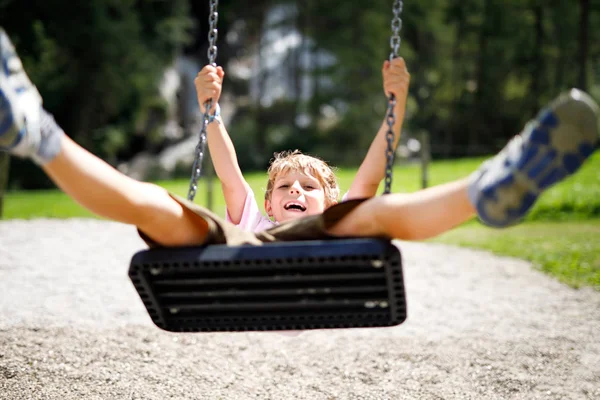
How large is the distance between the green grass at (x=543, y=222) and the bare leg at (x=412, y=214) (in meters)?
4.49

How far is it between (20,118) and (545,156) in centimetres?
146

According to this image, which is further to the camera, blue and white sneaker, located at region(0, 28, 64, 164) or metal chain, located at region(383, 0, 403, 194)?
metal chain, located at region(383, 0, 403, 194)

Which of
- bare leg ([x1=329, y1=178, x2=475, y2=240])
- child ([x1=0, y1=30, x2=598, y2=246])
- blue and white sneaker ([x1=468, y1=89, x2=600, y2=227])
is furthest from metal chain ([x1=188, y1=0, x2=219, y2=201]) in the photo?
blue and white sneaker ([x1=468, y1=89, x2=600, y2=227])

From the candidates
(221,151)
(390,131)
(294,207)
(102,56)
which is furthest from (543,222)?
(102,56)

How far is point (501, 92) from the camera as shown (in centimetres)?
2350

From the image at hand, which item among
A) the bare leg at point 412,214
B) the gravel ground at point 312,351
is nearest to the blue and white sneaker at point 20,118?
the bare leg at point 412,214

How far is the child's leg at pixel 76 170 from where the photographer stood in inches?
66.6

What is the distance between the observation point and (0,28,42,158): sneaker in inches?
65.5

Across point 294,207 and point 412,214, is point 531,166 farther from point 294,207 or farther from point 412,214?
point 294,207

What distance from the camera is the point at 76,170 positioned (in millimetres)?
1809

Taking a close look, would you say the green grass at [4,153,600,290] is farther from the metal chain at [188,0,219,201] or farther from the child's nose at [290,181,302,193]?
the metal chain at [188,0,219,201]

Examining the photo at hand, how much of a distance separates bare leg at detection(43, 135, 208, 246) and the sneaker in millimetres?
94

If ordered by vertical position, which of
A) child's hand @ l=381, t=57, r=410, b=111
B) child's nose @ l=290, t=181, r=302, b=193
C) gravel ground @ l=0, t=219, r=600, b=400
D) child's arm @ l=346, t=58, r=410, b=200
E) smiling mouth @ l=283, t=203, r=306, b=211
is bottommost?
gravel ground @ l=0, t=219, r=600, b=400

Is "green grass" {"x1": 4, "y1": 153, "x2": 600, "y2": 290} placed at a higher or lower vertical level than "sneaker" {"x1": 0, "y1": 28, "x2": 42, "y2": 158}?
lower
